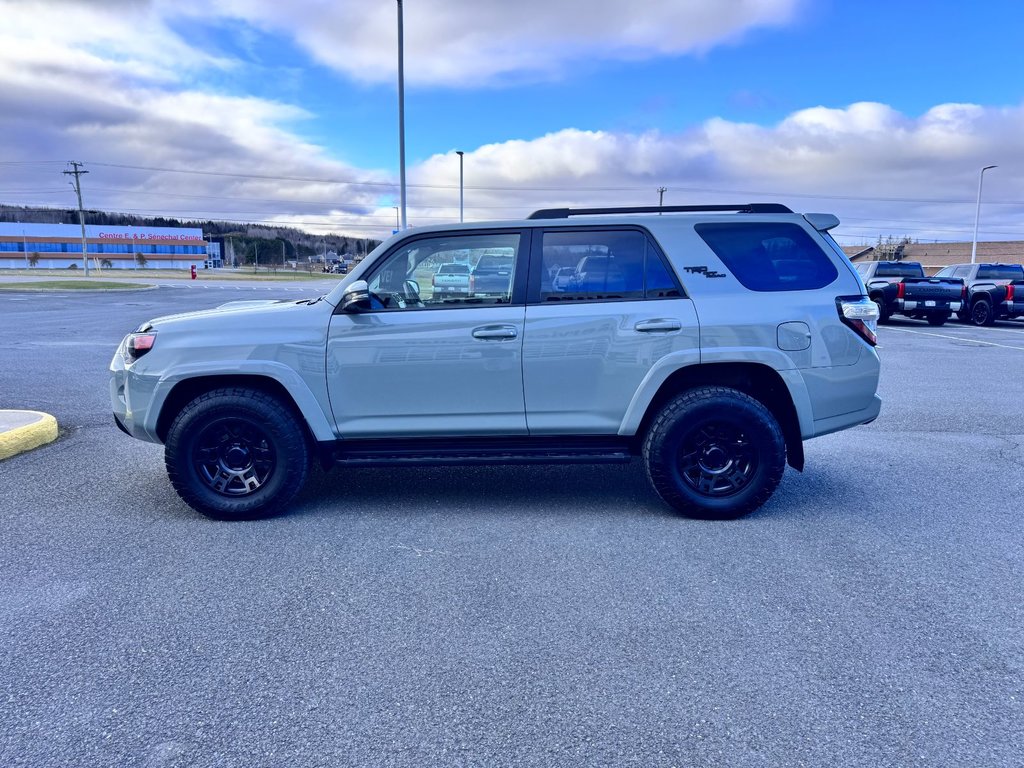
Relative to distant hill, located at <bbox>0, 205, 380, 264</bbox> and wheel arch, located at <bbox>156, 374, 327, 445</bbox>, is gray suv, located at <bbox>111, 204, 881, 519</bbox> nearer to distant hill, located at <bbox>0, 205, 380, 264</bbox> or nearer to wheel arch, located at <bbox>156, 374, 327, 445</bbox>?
wheel arch, located at <bbox>156, 374, 327, 445</bbox>

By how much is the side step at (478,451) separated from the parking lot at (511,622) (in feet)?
1.25

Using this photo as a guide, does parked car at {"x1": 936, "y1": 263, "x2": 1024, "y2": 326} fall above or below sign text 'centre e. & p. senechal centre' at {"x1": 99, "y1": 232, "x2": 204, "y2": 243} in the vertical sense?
below

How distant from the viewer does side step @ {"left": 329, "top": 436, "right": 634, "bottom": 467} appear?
491 centimetres

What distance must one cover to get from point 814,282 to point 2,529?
5.31 m

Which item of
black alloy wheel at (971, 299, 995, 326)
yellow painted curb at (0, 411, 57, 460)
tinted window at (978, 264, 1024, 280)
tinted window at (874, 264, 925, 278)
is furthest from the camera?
tinted window at (978, 264, 1024, 280)

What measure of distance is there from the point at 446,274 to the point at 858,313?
2.62 meters

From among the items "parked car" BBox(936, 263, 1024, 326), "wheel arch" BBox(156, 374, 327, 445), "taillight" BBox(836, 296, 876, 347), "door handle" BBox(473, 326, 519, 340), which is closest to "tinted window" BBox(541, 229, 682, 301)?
"door handle" BBox(473, 326, 519, 340)

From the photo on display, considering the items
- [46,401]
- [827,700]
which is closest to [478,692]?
[827,700]

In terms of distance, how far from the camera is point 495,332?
15.7ft

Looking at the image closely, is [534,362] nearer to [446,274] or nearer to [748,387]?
[446,274]

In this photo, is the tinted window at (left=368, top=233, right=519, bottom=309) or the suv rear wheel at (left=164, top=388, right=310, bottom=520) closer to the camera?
the suv rear wheel at (left=164, top=388, right=310, bottom=520)

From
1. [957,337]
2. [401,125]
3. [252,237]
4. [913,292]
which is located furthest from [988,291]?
[252,237]

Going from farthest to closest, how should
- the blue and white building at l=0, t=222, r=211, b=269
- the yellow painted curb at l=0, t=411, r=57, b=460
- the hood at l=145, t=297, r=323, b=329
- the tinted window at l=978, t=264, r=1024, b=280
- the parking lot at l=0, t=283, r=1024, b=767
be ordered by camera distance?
1. the blue and white building at l=0, t=222, r=211, b=269
2. the tinted window at l=978, t=264, r=1024, b=280
3. the yellow painted curb at l=0, t=411, r=57, b=460
4. the hood at l=145, t=297, r=323, b=329
5. the parking lot at l=0, t=283, r=1024, b=767

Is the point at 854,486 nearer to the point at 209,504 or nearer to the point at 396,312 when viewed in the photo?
the point at 396,312
